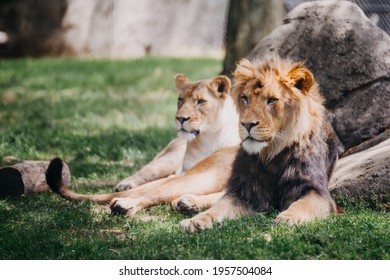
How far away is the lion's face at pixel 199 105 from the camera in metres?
6.81

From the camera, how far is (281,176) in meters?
5.70

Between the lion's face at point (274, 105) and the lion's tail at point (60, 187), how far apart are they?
1.54m

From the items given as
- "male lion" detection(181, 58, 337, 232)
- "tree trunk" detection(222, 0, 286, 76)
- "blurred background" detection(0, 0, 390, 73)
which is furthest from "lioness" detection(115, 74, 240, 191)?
"blurred background" detection(0, 0, 390, 73)

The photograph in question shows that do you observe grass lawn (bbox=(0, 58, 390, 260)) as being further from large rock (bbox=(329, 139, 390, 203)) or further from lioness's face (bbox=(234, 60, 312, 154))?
lioness's face (bbox=(234, 60, 312, 154))

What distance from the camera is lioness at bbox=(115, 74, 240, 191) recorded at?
269 inches

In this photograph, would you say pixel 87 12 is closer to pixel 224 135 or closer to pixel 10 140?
pixel 10 140

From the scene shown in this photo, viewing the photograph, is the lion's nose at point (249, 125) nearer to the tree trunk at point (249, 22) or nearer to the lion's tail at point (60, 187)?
the lion's tail at point (60, 187)

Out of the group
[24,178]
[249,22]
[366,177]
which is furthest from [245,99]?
[249,22]

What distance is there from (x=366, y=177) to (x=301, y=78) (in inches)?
40.2

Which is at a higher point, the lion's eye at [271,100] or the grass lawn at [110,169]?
the lion's eye at [271,100]

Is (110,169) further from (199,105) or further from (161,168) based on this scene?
(199,105)

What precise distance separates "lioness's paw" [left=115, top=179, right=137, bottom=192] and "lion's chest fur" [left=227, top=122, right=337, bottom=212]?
1.41 m

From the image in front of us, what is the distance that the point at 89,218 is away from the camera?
5980 mm

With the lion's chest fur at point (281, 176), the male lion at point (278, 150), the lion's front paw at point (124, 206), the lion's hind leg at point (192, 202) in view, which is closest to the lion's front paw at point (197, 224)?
the male lion at point (278, 150)
